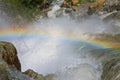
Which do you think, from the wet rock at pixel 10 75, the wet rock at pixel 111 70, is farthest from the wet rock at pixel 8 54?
the wet rock at pixel 111 70

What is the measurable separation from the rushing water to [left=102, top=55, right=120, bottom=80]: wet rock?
1.06ft

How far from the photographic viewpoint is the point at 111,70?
11.2 meters

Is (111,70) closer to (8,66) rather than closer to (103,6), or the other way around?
(8,66)

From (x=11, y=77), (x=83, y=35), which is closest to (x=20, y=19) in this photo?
(x=83, y=35)

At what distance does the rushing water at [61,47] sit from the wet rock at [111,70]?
32cm

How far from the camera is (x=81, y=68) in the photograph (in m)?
12.4

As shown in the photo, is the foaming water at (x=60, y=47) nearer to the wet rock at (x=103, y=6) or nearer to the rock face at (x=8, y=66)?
the wet rock at (x=103, y=6)

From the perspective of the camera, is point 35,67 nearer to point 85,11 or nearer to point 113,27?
point 113,27

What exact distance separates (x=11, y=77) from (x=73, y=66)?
5.44 metres

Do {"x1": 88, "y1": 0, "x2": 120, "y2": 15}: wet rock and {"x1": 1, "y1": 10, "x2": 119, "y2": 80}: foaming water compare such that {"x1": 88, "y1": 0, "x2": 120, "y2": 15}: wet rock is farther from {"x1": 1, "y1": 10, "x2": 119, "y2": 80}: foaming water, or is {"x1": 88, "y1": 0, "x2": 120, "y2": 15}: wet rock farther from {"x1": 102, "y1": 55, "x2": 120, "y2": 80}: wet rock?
{"x1": 102, "y1": 55, "x2": 120, "y2": 80}: wet rock

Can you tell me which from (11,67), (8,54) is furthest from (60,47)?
(11,67)

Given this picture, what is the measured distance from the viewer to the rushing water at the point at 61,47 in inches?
499

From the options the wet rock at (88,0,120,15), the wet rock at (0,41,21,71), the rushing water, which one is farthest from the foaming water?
the wet rock at (0,41,21,71)

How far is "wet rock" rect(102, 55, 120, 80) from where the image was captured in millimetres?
10613
